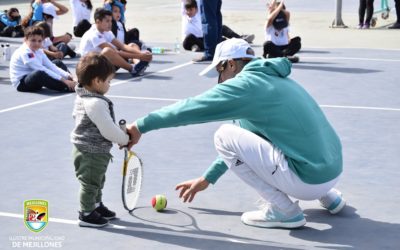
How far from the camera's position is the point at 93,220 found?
18.4ft

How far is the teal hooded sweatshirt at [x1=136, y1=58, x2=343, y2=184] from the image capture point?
206 inches

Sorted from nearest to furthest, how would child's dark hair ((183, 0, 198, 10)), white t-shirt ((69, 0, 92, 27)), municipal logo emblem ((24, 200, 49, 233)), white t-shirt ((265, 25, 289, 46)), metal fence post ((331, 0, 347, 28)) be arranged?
municipal logo emblem ((24, 200, 49, 233)), white t-shirt ((265, 25, 289, 46)), child's dark hair ((183, 0, 198, 10)), white t-shirt ((69, 0, 92, 27)), metal fence post ((331, 0, 347, 28))

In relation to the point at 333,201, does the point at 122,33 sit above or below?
above

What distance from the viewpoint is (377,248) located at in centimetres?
524

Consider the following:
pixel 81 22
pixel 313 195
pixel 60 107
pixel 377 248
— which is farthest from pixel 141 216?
pixel 81 22

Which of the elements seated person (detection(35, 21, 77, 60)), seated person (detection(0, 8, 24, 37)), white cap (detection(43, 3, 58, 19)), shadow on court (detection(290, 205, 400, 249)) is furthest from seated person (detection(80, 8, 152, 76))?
shadow on court (detection(290, 205, 400, 249))

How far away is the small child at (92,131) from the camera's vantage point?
5449 millimetres

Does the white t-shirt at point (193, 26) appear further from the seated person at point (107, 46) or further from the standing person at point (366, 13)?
the standing person at point (366, 13)

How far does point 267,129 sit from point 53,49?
8703mm

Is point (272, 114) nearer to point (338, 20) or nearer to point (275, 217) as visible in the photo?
point (275, 217)

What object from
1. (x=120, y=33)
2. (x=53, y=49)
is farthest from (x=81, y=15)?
(x=53, y=49)

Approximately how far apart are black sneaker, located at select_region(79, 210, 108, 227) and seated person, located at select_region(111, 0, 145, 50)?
308 inches

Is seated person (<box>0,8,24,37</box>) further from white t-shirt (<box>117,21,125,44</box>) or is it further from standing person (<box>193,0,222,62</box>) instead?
standing person (<box>193,0,222,62</box>)

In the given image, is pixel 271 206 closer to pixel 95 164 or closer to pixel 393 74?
pixel 95 164
